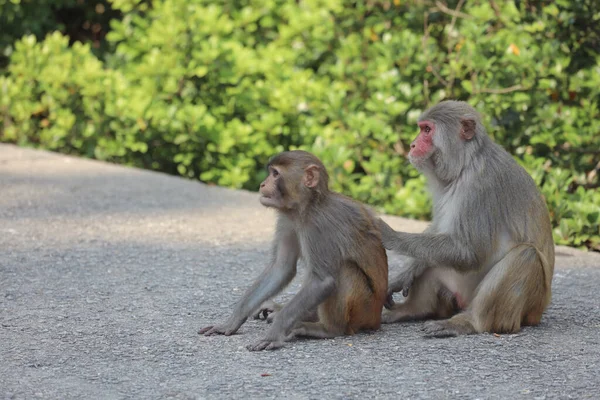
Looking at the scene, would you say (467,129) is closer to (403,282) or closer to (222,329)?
(403,282)

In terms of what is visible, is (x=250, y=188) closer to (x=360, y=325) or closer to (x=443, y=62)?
(x=443, y=62)

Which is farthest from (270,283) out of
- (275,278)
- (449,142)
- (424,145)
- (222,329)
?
(449,142)

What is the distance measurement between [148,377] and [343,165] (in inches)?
182

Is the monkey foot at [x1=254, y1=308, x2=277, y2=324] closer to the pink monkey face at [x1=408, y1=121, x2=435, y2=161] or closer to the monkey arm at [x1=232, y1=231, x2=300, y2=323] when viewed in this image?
the monkey arm at [x1=232, y1=231, x2=300, y2=323]

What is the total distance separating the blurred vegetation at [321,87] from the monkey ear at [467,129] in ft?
8.12

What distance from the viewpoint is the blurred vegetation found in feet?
26.1

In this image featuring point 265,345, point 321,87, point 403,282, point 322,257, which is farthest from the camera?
point 321,87

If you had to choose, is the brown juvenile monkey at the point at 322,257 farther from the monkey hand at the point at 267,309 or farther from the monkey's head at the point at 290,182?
the monkey hand at the point at 267,309

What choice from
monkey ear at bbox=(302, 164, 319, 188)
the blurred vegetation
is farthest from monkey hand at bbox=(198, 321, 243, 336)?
the blurred vegetation

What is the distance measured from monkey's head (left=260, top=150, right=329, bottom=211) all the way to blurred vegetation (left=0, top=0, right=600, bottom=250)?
3.04 metres

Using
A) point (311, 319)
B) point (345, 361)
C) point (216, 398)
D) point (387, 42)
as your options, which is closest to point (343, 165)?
point (387, 42)

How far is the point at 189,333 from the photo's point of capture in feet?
16.5

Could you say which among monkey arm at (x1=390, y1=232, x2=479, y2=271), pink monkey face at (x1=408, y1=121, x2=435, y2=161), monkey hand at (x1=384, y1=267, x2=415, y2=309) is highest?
pink monkey face at (x1=408, y1=121, x2=435, y2=161)

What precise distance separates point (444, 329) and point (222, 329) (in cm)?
109
